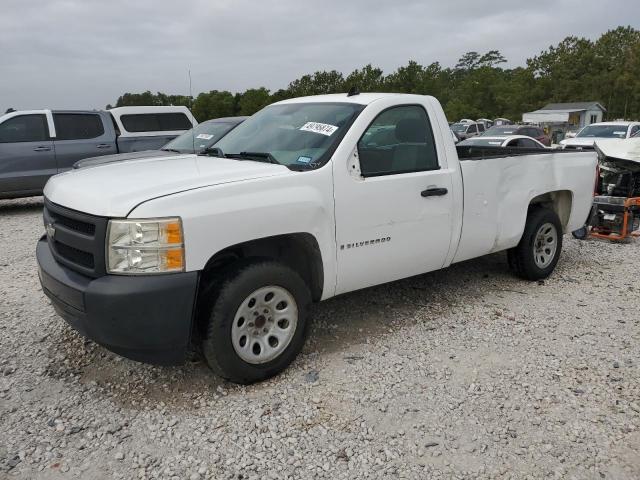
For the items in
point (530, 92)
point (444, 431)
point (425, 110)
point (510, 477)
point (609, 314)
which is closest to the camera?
point (510, 477)

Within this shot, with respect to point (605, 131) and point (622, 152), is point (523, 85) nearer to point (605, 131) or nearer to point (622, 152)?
point (605, 131)

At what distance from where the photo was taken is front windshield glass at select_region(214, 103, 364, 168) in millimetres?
3699

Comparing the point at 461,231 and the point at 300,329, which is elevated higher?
the point at 461,231

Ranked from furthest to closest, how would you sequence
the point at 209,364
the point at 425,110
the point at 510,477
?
the point at 425,110
the point at 209,364
the point at 510,477

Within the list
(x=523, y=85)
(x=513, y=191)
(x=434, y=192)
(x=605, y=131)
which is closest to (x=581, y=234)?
(x=513, y=191)

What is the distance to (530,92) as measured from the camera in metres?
79.8

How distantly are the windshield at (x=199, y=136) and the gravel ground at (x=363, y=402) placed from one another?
460 cm

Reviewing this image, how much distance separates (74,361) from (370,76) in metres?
65.6

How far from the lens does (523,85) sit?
79.4 meters

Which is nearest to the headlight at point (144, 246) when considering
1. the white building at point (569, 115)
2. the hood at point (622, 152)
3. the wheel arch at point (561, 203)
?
the wheel arch at point (561, 203)

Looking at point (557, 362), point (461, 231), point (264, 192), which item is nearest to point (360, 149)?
point (264, 192)

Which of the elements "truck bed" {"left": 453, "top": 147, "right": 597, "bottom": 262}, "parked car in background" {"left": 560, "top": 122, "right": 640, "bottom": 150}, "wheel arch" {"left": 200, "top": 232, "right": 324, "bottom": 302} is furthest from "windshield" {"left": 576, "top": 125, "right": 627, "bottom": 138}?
"wheel arch" {"left": 200, "top": 232, "right": 324, "bottom": 302}

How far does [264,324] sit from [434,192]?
168 cm

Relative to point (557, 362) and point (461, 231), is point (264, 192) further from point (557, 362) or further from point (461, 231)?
point (557, 362)
